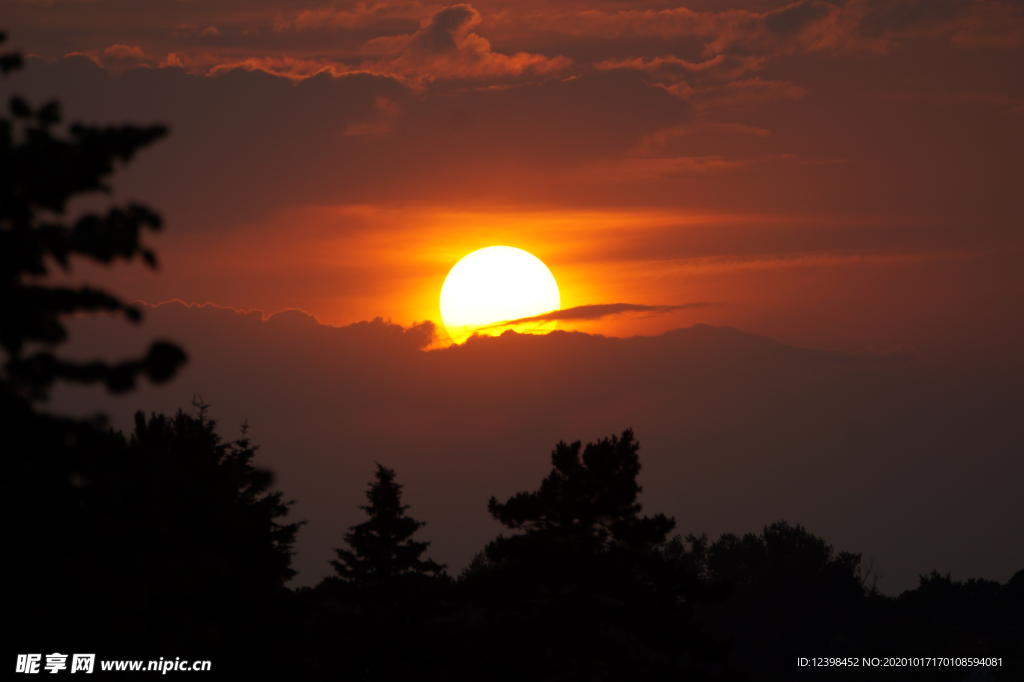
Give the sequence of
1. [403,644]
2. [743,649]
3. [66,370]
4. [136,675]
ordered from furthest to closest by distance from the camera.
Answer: [743,649] < [403,644] < [136,675] < [66,370]

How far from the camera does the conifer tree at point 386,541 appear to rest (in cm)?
5028

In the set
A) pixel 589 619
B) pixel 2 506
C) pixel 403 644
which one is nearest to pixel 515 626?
pixel 589 619

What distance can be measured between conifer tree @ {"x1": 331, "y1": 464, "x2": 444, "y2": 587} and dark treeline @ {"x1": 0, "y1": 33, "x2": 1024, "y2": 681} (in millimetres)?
91

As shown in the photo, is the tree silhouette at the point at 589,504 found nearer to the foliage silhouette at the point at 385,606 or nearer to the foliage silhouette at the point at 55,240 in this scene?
the foliage silhouette at the point at 385,606

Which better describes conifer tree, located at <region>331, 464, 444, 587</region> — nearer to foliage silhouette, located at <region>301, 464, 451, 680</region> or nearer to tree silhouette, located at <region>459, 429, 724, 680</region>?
foliage silhouette, located at <region>301, 464, 451, 680</region>

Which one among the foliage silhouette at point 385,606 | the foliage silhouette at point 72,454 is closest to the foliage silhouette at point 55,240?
the foliage silhouette at point 72,454

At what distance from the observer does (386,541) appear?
50.4 meters

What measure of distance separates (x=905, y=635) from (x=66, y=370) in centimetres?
11670

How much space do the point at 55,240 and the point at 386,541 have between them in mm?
44128

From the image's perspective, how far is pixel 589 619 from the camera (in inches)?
1426

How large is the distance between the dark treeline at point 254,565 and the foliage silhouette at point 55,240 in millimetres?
17

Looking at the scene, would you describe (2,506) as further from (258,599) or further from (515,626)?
(515,626)

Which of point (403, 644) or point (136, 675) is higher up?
point (403, 644)

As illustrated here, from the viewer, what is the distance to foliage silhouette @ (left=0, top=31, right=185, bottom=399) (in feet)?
24.6
